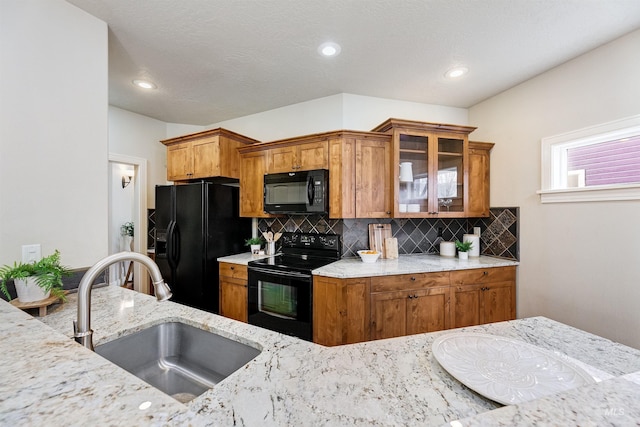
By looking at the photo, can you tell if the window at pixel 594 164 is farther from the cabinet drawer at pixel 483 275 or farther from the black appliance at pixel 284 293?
the black appliance at pixel 284 293

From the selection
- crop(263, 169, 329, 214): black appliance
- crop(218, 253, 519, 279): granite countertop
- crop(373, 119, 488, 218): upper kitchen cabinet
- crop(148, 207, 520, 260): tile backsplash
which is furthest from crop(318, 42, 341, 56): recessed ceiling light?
crop(218, 253, 519, 279): granite countertop

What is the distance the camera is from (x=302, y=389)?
63cm

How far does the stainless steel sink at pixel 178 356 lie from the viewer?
989mm

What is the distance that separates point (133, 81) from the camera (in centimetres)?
254

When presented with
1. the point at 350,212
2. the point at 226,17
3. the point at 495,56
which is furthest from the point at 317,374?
the point at 495,56

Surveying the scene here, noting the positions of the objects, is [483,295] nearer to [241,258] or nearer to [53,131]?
[241,258]

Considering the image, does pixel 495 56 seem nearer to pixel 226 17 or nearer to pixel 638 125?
pixel 638 125

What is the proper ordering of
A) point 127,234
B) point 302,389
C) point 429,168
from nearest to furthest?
point 302,389
point 429,168
point 127,234

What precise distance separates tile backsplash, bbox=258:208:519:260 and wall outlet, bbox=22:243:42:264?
2.07m

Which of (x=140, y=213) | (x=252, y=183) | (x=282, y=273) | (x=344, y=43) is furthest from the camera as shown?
(x=140, y=213)

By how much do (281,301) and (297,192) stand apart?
43.5 inches

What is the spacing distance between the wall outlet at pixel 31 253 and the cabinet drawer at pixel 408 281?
7.22ft

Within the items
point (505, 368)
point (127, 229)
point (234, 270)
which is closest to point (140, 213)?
point (127, 229)

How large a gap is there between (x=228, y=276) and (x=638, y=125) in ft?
12.0
